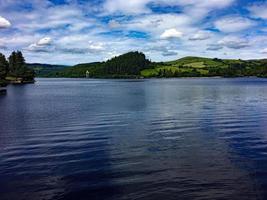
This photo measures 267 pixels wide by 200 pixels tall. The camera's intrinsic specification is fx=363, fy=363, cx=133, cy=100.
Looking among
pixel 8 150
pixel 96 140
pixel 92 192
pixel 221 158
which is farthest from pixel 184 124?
Result: pixel 92 192

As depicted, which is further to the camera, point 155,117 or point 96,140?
point 155,117

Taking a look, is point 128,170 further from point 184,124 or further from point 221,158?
point 184,124

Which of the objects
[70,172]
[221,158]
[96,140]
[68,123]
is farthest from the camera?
[68,123]

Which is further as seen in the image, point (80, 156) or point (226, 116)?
point (226, 116)

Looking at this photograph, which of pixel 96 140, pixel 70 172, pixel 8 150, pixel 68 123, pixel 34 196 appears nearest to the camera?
pixel 34 196

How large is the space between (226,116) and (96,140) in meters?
26.4

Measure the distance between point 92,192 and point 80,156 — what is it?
28.9 ft

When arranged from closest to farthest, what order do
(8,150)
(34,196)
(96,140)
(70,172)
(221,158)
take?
1. (34,196)
2. (70,172)
3. (221,158)
4. (8,150)
5. (96,140)

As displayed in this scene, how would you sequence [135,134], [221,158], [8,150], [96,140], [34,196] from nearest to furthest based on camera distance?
[34,196] → [221,158] → [8,150] → [96,140] → [135,134]

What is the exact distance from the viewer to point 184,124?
4647 cm

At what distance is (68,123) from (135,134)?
13545 millimetres

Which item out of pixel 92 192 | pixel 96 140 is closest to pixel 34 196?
pixel 92 192

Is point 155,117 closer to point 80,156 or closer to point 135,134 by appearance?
point 135,134

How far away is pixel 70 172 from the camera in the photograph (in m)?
24.5
